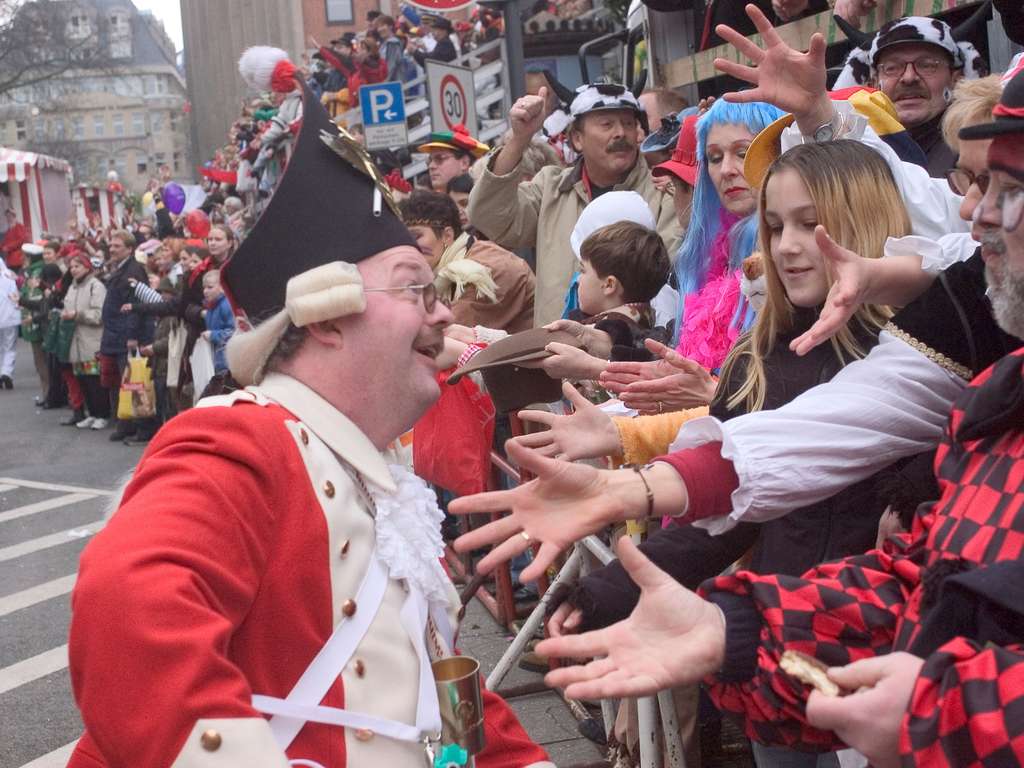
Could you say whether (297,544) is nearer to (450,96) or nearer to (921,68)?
(921,68)

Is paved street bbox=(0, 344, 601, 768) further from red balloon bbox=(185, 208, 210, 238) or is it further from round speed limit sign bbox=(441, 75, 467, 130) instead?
round speed limit sign bbox=(441, 75, 467, 130)

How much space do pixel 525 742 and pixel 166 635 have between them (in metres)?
0.99

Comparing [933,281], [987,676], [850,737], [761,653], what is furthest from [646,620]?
[933,281]

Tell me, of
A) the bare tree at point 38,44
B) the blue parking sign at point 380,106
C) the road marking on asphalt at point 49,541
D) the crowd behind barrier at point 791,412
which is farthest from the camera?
the bare tree at point 38,44

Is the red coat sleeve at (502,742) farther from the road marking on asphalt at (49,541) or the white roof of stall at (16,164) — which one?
the white roof of stall at (16,164)

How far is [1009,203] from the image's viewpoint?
1718 millimetres

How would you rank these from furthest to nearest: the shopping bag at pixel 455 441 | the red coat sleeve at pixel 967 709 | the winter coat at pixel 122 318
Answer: the winter coat at pixel 122 318 → the shopping bag at pixel 455 441 → the red coat sleeve at pixel 967 709

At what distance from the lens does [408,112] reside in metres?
14.3

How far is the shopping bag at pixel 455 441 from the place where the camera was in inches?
200

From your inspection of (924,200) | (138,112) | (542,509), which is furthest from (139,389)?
(138,112)

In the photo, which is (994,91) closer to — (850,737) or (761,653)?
(761,653)

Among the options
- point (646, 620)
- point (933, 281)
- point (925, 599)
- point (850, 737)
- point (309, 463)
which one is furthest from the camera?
point (933, 281)

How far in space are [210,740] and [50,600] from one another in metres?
5.96

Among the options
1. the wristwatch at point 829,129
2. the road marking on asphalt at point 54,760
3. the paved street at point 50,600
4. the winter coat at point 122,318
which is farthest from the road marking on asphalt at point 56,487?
the wristwatch at point 829,129
